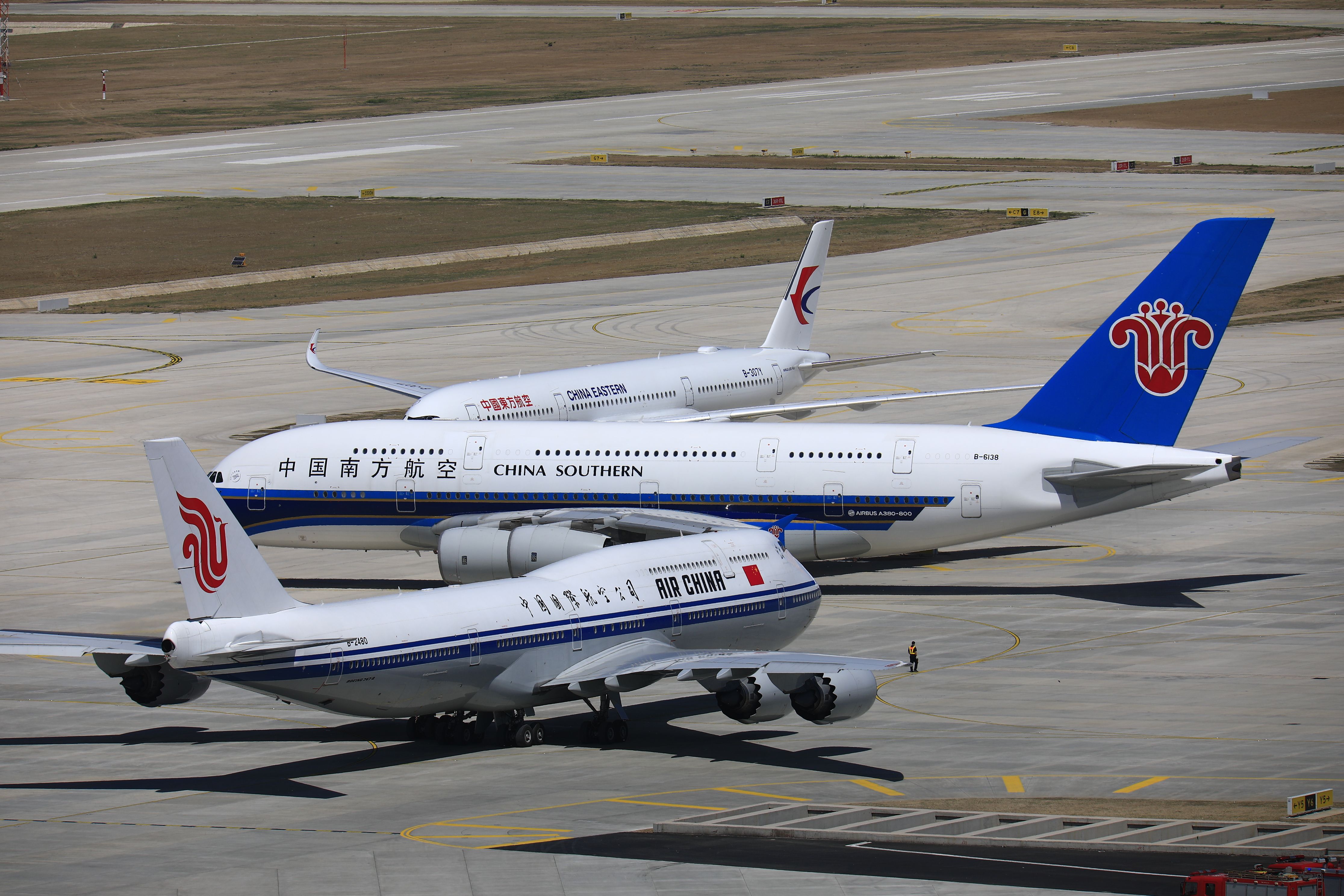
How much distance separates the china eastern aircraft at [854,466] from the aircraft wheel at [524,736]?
12473 millimetres

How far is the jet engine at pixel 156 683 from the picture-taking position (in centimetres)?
3938

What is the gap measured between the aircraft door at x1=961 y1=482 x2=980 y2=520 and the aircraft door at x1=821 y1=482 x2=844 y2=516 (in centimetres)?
332

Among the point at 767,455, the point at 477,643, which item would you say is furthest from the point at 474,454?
the point at 477,643

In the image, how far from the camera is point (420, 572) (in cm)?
6116

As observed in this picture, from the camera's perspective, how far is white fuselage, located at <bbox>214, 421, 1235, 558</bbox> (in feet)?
185

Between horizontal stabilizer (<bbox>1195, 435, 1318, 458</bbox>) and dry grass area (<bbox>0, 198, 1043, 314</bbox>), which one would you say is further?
dry grass area (<bbox>0, 198, 1043, 314</bbox>)

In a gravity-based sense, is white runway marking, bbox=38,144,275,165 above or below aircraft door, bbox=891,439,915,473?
above

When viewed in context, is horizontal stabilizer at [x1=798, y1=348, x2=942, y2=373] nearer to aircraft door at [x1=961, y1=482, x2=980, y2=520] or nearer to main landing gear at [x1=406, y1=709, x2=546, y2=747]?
aircraft door at [x1=961, y1=482, x2=980, y2=520]

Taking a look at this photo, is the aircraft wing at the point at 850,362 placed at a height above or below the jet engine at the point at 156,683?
above

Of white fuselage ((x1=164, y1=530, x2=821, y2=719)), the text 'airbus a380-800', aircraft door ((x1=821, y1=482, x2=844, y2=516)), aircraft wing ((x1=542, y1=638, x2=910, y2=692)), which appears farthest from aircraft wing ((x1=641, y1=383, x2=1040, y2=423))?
aircraft wing ((x1=542, y1=638, x2=910, y2=692))

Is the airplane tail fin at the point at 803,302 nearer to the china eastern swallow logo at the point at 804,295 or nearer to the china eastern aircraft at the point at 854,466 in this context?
the china eastern swallow logo at the point at 804,295

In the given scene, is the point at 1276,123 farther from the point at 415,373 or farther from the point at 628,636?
the point at 628,636

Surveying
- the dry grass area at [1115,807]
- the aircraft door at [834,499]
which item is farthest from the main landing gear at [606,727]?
the aircraft door at [834,499]

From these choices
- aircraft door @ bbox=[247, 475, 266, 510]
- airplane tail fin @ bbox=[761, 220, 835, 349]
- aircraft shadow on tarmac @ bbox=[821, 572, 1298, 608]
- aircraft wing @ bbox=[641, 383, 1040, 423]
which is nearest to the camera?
aircraft shadow on tarmac @ bbox=[821, 572, 1298, 608]
